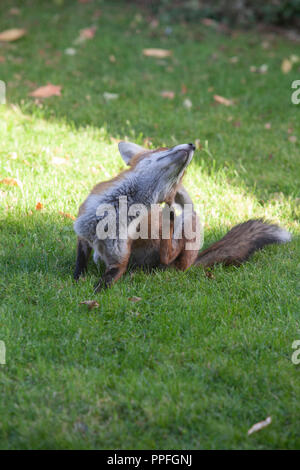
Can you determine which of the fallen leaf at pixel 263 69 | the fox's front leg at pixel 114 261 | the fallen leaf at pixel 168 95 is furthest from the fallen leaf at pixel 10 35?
the fox's front leg at pixel 114 261

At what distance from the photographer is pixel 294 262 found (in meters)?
4.59

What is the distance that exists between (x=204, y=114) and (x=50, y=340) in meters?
5.06

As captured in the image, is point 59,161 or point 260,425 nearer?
point 260,425

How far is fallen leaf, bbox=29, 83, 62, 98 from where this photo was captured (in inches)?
295

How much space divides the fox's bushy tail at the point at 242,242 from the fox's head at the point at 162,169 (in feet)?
Answer: 2.64

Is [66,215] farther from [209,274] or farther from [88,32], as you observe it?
[88,32]

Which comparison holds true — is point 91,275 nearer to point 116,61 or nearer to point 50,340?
point 50,340

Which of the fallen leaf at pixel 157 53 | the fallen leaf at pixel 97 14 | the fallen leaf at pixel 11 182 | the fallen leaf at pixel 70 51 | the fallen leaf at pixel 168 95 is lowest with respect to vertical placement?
the fallen leaf at pixel 11 182

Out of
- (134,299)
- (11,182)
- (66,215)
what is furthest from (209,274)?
(11,182)

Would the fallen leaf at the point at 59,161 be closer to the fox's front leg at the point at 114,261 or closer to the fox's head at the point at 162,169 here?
the fox's head at the point at 162,169

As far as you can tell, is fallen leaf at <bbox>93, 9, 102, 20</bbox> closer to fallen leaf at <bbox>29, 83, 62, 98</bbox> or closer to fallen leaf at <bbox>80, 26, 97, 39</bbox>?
fallen leaf at <bbox>80, 26, 97, 39</bbox>

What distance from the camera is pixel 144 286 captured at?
407 centimetres

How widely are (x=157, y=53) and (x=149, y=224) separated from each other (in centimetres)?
601

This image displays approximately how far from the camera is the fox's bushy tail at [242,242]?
458cm
